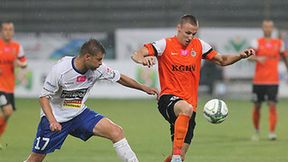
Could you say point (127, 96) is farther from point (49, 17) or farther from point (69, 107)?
A: point (69, 107)

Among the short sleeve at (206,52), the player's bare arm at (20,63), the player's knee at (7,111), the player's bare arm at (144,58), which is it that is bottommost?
the player's knee at (7,111)

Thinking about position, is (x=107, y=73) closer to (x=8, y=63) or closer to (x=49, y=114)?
(x=49, y=114)

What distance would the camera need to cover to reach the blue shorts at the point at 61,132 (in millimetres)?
10117

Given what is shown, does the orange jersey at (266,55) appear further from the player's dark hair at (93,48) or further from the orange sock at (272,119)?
the player's dark hair at (93,48)

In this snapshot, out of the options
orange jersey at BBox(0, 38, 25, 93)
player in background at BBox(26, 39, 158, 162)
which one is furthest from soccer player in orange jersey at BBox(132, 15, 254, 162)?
orange jersey at BBox(0, 38, 25, 93)

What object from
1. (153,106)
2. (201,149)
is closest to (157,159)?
(201,149)

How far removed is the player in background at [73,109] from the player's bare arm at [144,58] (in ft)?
0.99

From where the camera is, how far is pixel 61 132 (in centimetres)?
1016

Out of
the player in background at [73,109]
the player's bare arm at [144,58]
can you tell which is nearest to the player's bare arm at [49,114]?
the player in background at [73,109]

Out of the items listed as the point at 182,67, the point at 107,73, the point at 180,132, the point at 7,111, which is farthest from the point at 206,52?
the point at 7,111

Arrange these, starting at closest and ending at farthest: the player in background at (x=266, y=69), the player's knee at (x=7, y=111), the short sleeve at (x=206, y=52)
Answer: the short sleeve at (x=206, y=52) → the player's knee at (x=7, y=111) → the player in background at (x=266, y=69)

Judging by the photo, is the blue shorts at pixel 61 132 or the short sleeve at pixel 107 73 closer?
the blue shorts at pixel 61 132

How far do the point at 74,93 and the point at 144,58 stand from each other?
1027 mm

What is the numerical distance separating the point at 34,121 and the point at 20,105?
5.43m
